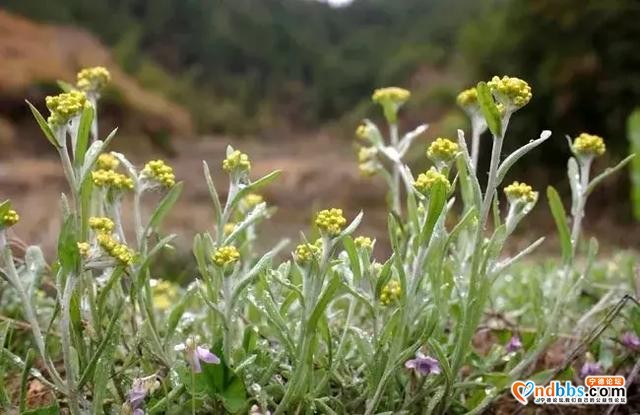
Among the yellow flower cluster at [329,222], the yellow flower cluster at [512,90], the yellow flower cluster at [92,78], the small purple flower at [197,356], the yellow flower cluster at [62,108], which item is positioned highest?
the yellow flower cluster at [92,78]

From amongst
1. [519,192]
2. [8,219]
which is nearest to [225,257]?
[8,219]

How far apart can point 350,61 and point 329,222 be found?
1070cm

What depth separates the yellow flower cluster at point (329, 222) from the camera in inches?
21.7

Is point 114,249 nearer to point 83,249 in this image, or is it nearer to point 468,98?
point 83,249

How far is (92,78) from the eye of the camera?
0.71m

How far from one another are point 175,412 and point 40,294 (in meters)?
0.39

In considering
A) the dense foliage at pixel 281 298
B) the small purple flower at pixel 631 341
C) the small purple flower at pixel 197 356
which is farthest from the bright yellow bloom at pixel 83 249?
the small purple flower at pixel 631 341

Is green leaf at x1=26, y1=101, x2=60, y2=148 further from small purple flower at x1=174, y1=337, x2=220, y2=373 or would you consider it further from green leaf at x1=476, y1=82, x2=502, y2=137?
green leaf at x1=476, y1=82, x2=502, y2=137

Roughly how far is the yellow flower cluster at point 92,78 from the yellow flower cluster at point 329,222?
289 mm

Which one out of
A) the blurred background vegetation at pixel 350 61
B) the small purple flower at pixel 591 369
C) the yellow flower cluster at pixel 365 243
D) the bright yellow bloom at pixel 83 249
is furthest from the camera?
the blurred background vegetation at pixel 350 61

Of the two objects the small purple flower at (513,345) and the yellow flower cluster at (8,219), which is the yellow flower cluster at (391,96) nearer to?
the small purple flower at (513,345)

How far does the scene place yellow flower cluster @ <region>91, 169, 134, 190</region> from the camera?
61cm

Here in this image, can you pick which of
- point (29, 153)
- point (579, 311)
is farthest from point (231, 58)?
point (579, 311)

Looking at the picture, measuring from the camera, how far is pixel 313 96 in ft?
35.9
